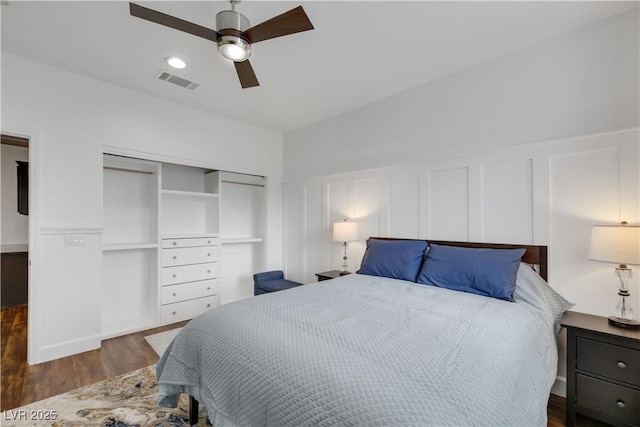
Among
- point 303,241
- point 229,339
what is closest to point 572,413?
point 229,339

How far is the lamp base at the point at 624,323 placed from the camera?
179 cm

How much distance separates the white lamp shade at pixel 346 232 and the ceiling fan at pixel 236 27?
6.85ft

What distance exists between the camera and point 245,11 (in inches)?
81.8

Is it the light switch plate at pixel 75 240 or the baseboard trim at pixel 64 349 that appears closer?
the baseboard trim at pixel 64 349

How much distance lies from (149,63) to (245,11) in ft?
4.22

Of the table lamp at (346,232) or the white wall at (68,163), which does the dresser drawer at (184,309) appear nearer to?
the white wall at (68,163)

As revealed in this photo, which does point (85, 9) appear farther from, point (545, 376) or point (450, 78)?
point (545, 376)

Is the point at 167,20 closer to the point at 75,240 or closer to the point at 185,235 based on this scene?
the point at 75,240

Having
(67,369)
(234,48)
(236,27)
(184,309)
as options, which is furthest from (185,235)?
(236,27)

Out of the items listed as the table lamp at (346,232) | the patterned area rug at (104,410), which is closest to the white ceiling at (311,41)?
the table lamp at (346,232)

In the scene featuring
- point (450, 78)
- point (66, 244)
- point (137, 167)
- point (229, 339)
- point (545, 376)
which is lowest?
point (545, 376)

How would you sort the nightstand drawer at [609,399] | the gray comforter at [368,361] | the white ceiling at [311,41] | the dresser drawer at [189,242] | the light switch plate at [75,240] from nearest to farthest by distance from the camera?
the gray comforter at [368,361] → the nightstand drawer at [609,399] → the white ceiling at [311,41] → the light switch plate at [75,240] → the dresser drawer at [189,242]

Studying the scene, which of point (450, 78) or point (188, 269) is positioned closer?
point (450, 78)

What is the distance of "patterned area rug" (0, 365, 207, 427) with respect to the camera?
186 cm
